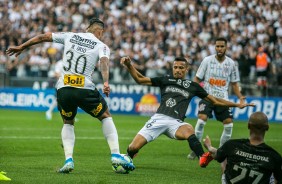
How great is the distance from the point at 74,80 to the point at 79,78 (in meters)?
0.09

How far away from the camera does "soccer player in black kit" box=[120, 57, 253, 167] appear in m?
12.2

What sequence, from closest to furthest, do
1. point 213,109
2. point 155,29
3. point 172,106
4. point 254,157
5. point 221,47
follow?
1. point 254,157
2. point 172,106
3. point 221,47
4. point 213,109
5. point 155,29

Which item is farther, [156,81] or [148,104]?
[148,104]

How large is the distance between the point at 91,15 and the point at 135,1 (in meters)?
2.28

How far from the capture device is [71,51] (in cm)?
1172

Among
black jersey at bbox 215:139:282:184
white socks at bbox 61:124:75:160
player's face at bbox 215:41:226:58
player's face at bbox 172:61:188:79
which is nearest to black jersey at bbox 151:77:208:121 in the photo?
player's face at bbox 172:61:188:79

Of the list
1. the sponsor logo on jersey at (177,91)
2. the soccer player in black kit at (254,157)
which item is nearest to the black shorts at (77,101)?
the sponsor logo on jersey at (177,91)

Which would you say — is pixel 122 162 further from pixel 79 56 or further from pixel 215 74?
pixel 215 74

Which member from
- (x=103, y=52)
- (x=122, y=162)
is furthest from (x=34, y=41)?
(x=122, y=162)

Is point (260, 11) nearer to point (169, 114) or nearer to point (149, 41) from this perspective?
point (149, 41)

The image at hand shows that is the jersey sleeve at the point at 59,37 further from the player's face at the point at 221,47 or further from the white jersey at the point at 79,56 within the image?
the player's face at the point at 221,47

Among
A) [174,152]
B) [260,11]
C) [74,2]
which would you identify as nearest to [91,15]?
[74,2]

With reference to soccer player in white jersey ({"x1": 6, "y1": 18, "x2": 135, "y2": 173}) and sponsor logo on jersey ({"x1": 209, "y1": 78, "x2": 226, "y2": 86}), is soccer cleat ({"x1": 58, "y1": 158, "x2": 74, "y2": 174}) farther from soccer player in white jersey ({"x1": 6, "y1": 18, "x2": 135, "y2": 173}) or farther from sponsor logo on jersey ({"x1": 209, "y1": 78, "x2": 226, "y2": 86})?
sponsor logo on jersey ({"x1": 209, "y1": 78, "x2": 226, "y2": 86})

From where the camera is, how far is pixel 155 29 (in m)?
33.2
